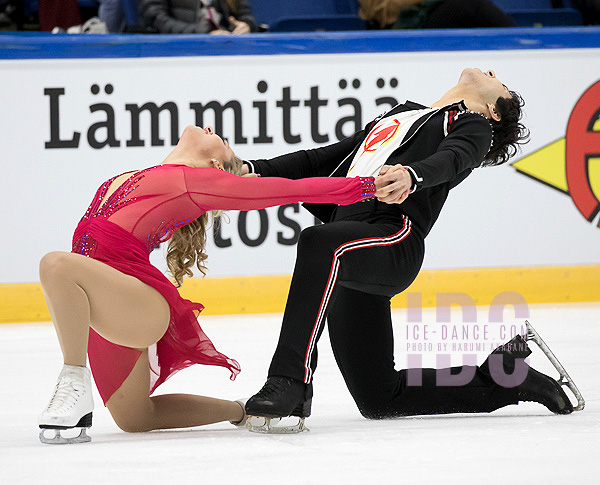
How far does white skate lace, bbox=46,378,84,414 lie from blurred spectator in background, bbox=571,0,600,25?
448 centimetres

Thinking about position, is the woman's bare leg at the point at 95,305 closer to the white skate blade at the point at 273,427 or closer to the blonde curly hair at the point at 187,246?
the blonde curly hair at the point at 187,246

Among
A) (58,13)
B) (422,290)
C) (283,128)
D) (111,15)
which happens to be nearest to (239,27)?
(111,15)

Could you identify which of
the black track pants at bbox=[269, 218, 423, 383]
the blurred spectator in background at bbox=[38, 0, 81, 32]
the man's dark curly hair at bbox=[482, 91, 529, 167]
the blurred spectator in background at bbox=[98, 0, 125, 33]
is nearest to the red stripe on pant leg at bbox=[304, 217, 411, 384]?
the black track pants at bbox=[269, 218, 423, 383]

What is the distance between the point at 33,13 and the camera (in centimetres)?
545

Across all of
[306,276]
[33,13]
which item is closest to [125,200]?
[306,276]

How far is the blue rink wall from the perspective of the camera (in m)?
4.37

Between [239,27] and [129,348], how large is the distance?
319cm

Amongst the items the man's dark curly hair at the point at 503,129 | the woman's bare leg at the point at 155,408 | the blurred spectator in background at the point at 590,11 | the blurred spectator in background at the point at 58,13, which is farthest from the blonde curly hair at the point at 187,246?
the blurred spectator in background at the point at 590,11

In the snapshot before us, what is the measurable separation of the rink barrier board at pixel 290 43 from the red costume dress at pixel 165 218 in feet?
7.75

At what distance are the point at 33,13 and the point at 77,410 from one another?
159 inches

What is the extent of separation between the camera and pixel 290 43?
456 centimetres

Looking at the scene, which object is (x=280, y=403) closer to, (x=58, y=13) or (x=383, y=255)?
(x=383, y=255)

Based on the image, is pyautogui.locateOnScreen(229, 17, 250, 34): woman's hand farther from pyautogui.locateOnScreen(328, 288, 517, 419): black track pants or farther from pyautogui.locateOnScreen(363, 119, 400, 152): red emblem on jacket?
pyautogui.locateOnScreen(328, 288, 517, 419): black track pants

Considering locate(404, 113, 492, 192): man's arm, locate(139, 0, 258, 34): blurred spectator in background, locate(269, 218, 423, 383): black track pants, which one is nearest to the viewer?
locate(269, 218, 423, 383): black track pants
